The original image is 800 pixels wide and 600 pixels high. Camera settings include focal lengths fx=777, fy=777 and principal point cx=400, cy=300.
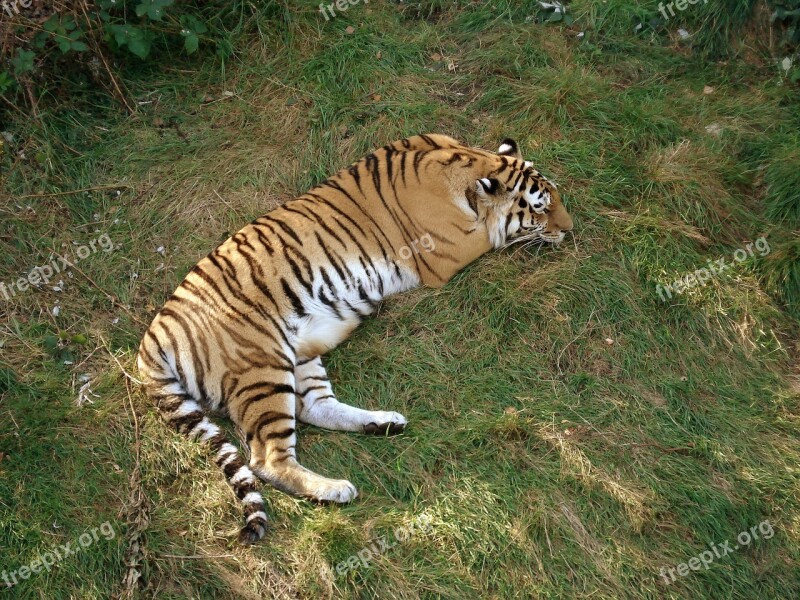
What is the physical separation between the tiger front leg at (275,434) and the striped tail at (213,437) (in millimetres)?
96

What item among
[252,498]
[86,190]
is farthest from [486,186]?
[86,190]

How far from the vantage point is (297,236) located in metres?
4.43

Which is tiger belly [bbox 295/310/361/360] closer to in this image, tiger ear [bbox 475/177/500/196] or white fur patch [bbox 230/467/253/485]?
white fur patch [bbox 230/467/253/485]

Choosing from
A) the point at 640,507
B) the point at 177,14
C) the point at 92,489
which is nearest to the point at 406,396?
the point at 640,507

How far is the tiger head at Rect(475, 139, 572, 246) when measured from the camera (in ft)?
15.4

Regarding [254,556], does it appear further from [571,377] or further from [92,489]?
[571,377]

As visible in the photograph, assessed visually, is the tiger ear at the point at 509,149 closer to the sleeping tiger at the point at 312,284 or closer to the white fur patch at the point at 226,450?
the sleeping tiger at the point at 312,284

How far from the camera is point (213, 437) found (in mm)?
3896

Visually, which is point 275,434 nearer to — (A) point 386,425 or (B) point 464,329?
(A) point 386,425

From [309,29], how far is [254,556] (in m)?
3.69

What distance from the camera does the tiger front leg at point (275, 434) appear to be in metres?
3.79

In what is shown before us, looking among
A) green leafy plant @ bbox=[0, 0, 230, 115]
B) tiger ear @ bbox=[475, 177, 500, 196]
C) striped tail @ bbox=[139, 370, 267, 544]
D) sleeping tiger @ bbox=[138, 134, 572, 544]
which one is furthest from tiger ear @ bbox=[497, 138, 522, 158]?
striped tail @ bbox=[139, 370, 267, 544]

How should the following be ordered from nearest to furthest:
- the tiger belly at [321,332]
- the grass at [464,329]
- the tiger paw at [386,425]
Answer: the grass at [464,329] → the tiger paw at [386,425] → the tiger belly at [321,332]

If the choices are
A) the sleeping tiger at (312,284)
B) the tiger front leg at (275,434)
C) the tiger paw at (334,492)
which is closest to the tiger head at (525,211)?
the sleeping tiger at (312,284)
